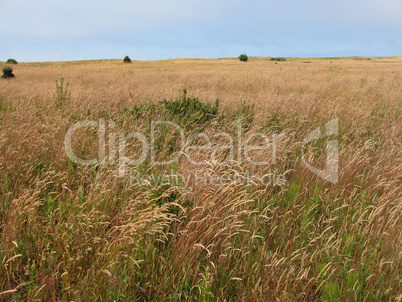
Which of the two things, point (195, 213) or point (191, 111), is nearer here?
point (195, 213)

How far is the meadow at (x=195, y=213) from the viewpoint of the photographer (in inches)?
69.3

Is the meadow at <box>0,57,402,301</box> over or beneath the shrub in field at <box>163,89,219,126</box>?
beneath

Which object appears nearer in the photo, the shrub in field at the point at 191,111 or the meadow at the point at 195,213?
the meadow at the point at 195,213

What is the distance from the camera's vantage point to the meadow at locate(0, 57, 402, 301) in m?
1.76

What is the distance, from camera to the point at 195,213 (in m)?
2.31

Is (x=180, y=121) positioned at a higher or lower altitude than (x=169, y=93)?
lower

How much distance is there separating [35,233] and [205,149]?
2288 mm

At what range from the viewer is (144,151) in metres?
3.79

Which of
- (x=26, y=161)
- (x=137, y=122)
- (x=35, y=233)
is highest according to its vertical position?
(x=137, y=122)

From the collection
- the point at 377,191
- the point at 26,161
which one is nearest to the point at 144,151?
the point at 26,161

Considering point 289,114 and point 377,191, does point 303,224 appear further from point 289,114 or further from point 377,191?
point 289,114

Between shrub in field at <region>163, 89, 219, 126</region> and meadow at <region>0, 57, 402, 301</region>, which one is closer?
meadow at <region>0, 57, 402, 301</region>

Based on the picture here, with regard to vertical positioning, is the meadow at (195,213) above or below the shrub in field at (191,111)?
below

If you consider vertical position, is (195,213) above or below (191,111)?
below
